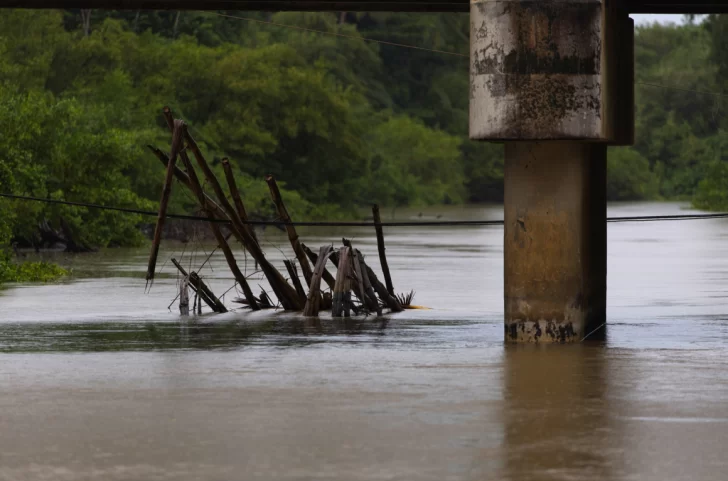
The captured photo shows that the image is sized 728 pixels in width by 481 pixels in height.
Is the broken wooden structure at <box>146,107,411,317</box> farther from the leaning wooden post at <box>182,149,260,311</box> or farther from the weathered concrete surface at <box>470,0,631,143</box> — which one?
the weathered concrete surface at <box>470,0,631,143</box>

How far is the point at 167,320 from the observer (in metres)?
21.5

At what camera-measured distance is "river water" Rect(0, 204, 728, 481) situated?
410 inches

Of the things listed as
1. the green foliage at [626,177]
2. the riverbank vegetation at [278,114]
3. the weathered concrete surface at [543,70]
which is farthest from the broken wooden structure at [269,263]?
the green foliage at [626,177]

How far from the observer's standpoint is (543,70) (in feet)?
→ 56.3

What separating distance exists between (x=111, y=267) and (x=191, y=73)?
1377 inches

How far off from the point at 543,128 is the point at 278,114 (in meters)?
57.2

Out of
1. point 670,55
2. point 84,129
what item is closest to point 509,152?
point 84,129

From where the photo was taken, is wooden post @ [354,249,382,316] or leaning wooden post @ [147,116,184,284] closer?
leaning wooden post @ [147,116,184,284]

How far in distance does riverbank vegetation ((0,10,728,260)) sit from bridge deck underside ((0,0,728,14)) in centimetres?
1344

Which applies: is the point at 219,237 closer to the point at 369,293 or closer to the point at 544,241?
the point at 369,293

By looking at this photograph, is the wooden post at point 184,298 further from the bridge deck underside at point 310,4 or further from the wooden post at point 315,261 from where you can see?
the bridge deck underside at point 310,4

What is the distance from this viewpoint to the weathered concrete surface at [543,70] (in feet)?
56.2

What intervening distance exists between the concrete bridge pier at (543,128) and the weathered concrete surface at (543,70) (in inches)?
0.4

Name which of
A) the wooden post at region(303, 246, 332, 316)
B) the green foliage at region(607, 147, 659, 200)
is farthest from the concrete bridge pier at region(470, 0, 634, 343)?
the green foliage at region(607, 147, 659, 200)
